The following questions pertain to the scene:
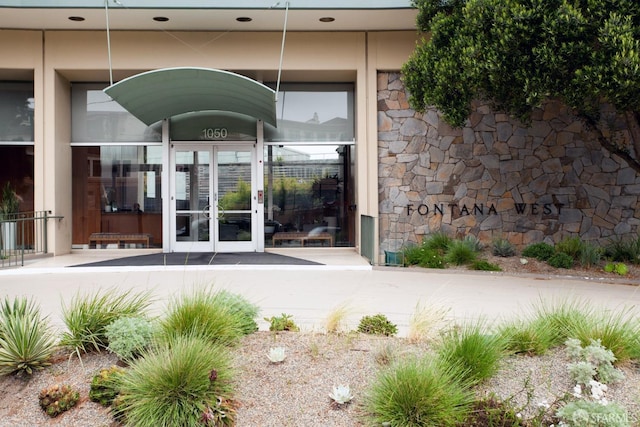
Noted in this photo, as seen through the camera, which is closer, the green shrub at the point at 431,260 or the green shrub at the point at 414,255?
the green shrub at the point at 431,260

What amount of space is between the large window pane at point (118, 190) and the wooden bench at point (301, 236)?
3.06m

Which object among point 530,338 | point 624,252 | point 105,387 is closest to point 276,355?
point 105,387

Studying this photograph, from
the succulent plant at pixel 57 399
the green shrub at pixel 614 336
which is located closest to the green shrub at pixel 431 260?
the green shrub at pixel 614 336

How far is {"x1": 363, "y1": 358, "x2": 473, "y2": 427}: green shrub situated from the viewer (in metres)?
3.73

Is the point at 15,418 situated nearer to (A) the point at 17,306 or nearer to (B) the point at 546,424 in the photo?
(A) the point at 17,306

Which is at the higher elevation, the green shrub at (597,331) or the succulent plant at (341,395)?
the green shrub at (597,331)

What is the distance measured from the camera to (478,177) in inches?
567

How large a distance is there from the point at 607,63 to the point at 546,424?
23.8ft

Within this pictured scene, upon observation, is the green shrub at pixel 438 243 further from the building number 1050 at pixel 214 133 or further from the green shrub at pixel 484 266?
the building number 1050 at pixel 214 133

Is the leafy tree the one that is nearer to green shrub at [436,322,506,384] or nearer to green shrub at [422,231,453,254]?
green shrub at [422,231,453,254]

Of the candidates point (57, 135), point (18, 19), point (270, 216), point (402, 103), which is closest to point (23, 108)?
point (57, 135)

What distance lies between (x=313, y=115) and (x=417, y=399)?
1203cm

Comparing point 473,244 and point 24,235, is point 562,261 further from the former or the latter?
point 24,235

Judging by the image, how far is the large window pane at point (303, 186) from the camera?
15008mm
